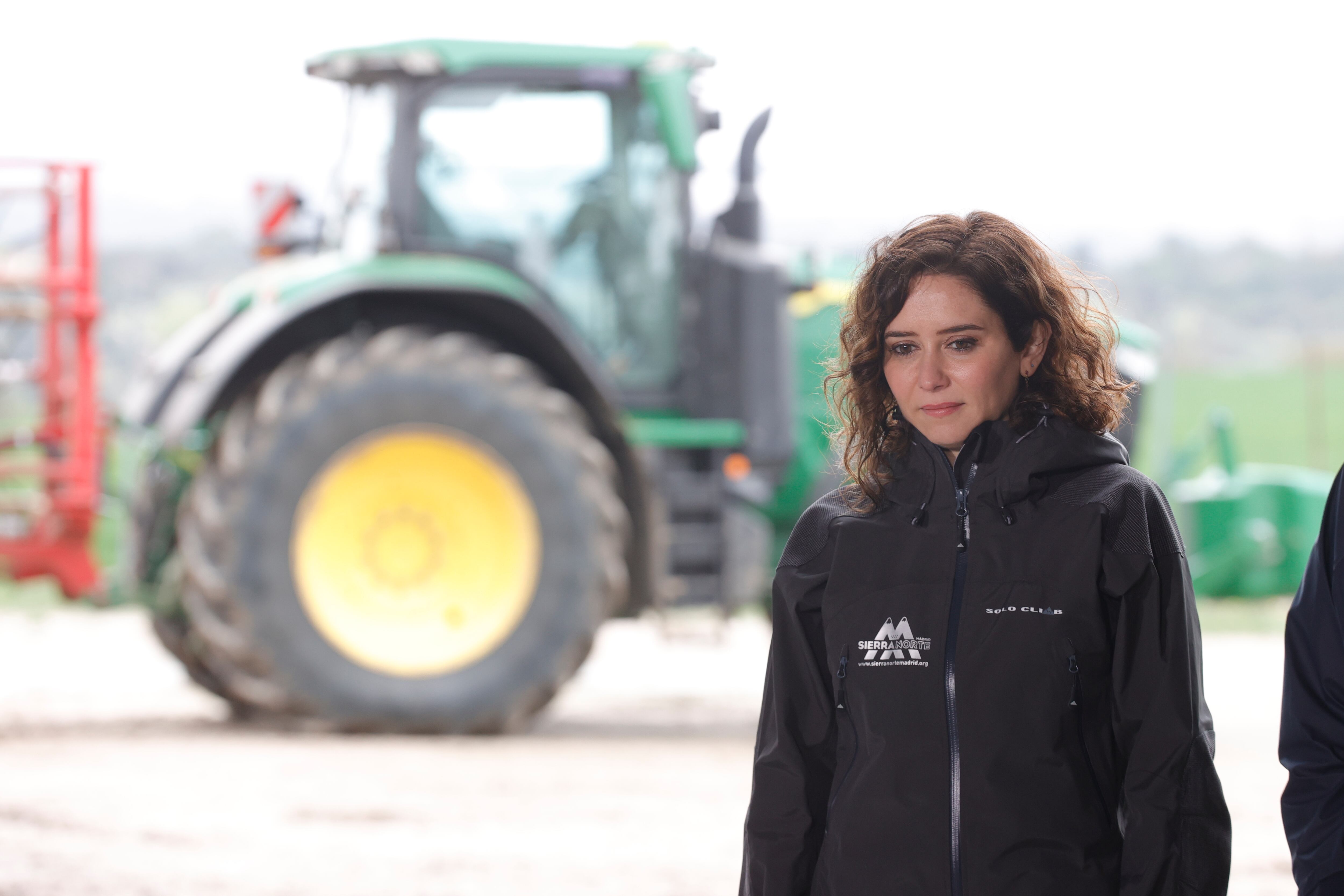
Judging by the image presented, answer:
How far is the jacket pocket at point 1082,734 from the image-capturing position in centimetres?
158

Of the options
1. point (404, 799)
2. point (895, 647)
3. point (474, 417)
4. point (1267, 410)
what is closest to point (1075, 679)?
point (895, 647)

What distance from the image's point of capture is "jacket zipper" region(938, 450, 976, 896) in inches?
61.9

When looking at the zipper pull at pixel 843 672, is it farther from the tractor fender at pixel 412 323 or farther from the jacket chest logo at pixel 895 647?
the tractor fender at pixel 412 323

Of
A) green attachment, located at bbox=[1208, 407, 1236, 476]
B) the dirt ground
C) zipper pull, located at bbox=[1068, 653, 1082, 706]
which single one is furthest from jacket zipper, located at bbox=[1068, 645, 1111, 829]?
green attachment, located at bbox=[1208, 407, 1236, 476]

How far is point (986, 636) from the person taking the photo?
1619mm

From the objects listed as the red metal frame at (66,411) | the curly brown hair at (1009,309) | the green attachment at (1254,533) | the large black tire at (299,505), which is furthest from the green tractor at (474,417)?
the curly brown hair at (1009,309)

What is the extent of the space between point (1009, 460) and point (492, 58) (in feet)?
16.1

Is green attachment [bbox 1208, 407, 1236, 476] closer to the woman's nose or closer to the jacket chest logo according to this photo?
the woman's nose

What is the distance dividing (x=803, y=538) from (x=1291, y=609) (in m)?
0.53

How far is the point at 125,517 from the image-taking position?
22.1 ft

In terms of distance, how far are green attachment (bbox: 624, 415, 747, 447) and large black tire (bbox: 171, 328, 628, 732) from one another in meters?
0.25

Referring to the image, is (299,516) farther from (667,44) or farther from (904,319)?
(904,319)

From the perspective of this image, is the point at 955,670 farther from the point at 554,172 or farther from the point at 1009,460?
the point at 554,172

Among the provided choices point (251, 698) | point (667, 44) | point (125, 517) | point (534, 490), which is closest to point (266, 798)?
point (251, 698)
